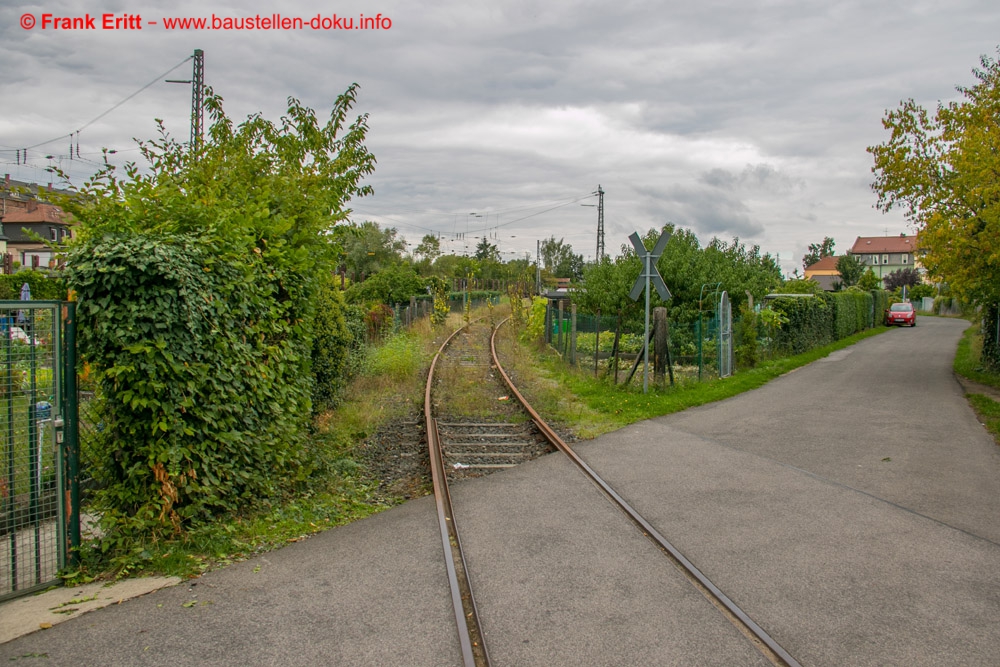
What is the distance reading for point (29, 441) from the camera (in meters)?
5.00

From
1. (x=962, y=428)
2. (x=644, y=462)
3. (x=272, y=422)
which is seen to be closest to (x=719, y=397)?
(x=962, y=428)

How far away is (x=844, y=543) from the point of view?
6.02 meters

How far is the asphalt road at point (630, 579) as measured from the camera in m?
4.18

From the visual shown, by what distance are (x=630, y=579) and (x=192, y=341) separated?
3716 millimetres

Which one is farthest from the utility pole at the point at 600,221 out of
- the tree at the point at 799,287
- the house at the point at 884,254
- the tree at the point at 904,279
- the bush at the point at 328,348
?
the house at the point at 884,254

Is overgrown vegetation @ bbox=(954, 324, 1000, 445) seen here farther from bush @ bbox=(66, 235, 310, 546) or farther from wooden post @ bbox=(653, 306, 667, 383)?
bush @ bbox=(66, 235, 310, 546)

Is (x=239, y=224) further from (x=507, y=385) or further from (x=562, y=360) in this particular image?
(x=562, y=360)

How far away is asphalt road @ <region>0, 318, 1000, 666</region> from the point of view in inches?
165

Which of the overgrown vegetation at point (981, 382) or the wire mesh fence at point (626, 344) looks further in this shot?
the wire mesh fence at point (626, 344)

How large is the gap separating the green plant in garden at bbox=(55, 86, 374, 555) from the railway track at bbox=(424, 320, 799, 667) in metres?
1.84

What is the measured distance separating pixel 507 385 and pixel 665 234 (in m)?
4.53

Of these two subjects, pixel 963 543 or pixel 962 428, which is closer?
pixel 963 543

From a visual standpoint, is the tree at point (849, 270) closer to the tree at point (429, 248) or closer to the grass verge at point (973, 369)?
A: the tree at point (429, 248)

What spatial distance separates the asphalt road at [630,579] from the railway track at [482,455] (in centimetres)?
10
